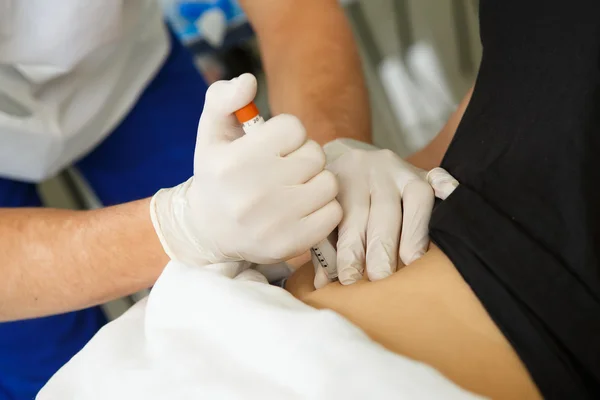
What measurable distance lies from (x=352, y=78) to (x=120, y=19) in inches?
18.1

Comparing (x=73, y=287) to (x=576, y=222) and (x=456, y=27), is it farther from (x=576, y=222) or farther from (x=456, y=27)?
(x=456, y=27)

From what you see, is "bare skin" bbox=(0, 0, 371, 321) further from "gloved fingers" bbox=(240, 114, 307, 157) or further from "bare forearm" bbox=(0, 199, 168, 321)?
"gloved fingers" bbox=(240, 114, 307, 157)

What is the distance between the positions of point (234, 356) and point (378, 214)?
29 cm

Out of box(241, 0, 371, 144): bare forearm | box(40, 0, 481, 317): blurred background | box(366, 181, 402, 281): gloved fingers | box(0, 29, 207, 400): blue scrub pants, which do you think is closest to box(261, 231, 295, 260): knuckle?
box(366, 181, 402, 281): gloved fingers

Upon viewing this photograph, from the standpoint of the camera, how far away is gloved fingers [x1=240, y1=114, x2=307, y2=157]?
0.71m

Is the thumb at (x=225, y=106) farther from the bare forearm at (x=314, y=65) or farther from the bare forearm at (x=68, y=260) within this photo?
the bare forearm at (x=314, y=65)

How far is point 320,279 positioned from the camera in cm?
75

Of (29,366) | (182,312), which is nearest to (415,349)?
(182,312)

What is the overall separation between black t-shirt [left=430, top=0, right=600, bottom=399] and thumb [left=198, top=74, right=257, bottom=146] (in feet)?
0.87

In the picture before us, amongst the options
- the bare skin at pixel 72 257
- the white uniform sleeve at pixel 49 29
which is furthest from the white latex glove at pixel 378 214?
the white uniform sleeve at pixel 49 29

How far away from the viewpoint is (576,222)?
586mm

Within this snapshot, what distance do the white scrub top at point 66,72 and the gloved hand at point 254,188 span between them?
16.0 inches

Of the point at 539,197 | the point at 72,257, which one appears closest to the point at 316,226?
the point at 539,197

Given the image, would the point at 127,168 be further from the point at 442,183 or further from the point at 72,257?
the point at 442,183
